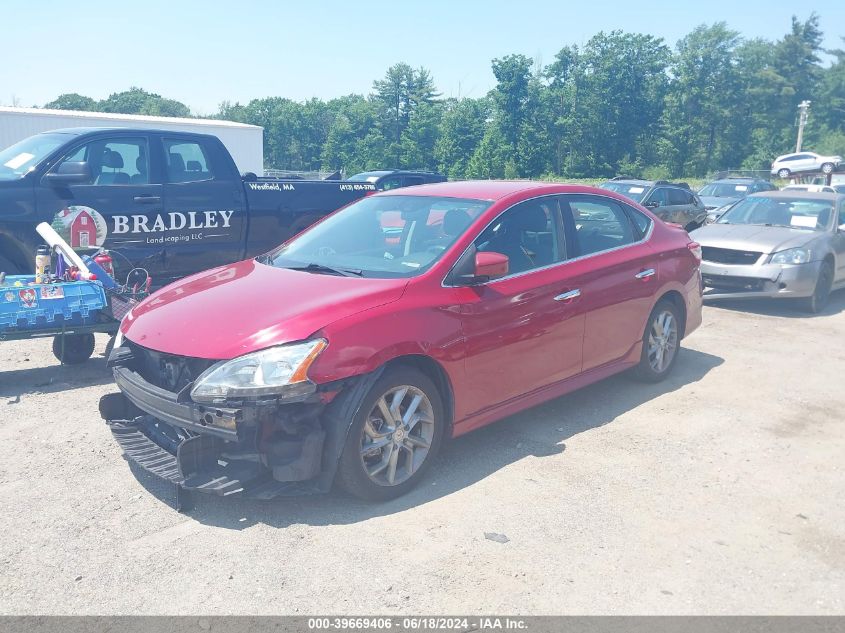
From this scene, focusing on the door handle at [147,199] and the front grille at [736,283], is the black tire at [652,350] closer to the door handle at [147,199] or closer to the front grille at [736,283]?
the front grille at [736,283]

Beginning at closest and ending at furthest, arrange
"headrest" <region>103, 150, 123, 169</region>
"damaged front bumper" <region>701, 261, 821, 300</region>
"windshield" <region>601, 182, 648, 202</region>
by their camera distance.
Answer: "headrest" <region>103, 150, 123, 169</region> → "damaged front bumper" <region>701, 261, 821, 300</region> → "windshield" <region>601, 182, 648, 202</region>

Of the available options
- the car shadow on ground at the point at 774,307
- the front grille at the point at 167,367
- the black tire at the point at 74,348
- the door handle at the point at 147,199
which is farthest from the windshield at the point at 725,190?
the front grille at the point at 167,367

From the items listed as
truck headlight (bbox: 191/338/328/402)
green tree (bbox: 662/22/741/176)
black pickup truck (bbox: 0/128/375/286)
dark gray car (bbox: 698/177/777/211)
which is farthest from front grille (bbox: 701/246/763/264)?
green tree (bbox: 662/22/741/176)

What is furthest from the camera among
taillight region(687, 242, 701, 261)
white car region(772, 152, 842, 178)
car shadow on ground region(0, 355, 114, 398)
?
white car region(772, 152, 842, 178)

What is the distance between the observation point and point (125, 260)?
7.37m

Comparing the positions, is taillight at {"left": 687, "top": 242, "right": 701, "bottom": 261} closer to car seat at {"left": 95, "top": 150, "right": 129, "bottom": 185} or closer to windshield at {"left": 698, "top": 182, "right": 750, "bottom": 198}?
car seat at {"left": 95, "top": 150, "right": 129, "bottom": 185}

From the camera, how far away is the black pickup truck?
6.90 m

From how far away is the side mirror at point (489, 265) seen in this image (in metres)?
4.55

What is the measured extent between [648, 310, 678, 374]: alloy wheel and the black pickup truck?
4.28m

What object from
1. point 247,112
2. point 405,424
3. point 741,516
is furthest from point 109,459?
point 247,112

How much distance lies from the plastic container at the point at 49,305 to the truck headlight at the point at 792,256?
7.98m

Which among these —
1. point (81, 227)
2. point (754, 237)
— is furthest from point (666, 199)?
point (81, 227)

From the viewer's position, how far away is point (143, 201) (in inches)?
294

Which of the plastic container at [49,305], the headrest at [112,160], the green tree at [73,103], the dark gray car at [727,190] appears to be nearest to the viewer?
the plastic container at [49,305]
